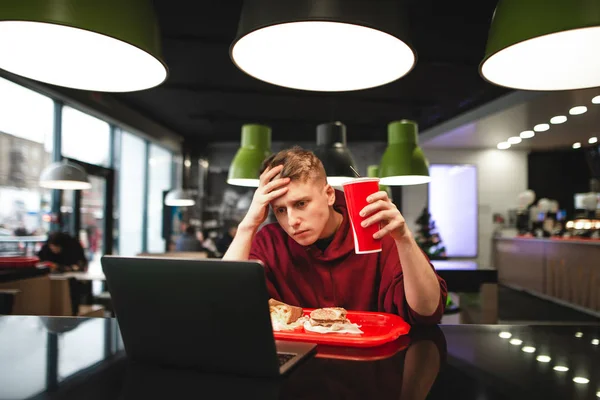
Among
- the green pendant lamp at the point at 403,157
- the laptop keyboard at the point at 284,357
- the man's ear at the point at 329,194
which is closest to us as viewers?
the laptop keyboard at the point at 284,357

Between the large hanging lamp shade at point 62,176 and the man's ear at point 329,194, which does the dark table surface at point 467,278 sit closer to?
the man's ear at point 329,194

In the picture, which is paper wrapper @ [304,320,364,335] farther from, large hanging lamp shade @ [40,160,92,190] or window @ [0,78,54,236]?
window @ [0,78,54,236]

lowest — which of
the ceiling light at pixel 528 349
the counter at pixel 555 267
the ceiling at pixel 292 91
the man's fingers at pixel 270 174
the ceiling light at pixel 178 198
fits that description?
the counter at pixel 555 267

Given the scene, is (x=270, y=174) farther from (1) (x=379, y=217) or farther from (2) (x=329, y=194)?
(1) (x=379, y=217)

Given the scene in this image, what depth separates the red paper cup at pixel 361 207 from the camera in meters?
1.19

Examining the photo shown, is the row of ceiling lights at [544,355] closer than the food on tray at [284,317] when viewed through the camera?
Yes

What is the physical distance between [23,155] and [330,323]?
5.46m

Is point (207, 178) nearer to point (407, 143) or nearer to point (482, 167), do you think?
point (482, 167)

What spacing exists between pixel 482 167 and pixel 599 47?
923 cm

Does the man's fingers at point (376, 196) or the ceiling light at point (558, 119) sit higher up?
the ceiling light at point (558, 119)

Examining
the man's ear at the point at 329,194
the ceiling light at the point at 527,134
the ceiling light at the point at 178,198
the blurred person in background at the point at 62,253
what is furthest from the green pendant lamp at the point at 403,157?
the ceiling light at the point at 178,198

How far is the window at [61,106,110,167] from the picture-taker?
637 centimetres

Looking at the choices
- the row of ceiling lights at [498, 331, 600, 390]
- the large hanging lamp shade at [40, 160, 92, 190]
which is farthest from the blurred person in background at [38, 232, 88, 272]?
the row of ceiling lights at [498, 331, 600, 390]

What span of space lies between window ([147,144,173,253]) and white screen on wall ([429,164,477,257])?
611cm
